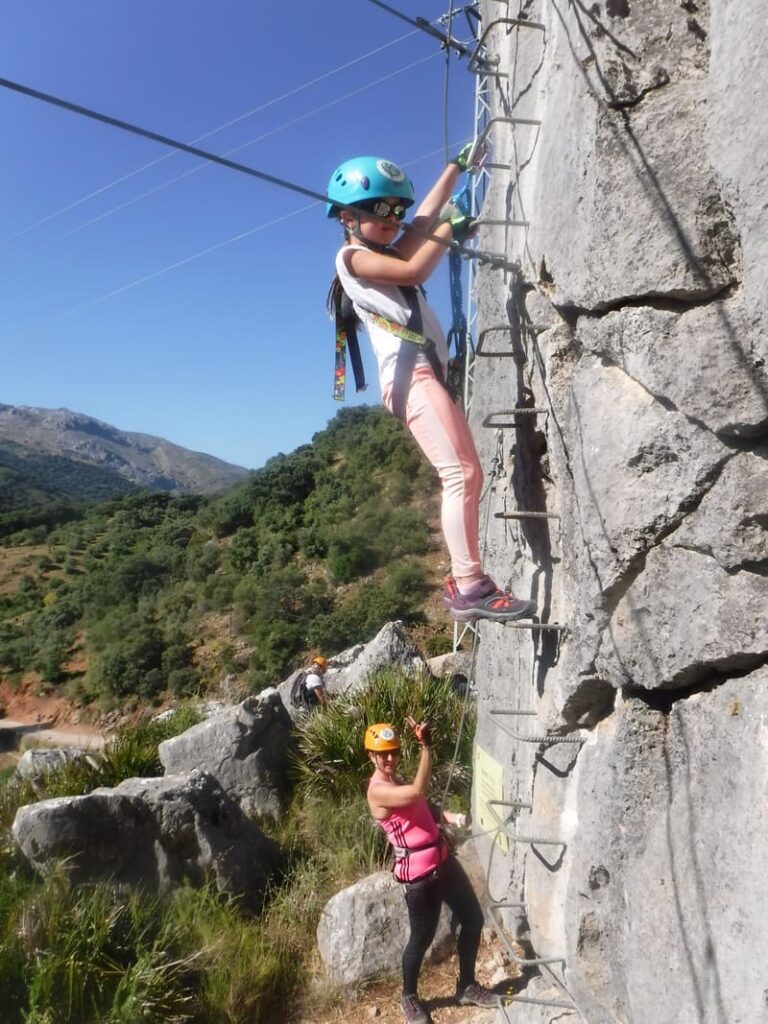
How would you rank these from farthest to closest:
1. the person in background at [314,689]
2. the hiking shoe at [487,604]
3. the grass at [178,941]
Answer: the person in background at [314,689], the grass at [178,941], the hiking shoe at [487,604]

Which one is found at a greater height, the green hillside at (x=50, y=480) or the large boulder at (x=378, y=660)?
the green hillside at (x=50, y=480)

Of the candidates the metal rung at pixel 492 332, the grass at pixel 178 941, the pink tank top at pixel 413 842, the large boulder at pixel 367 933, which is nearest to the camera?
the metal rung at pixel 492 332

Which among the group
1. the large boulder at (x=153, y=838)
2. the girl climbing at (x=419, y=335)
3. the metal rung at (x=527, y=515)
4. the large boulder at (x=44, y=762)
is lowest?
the large boulder at (x=153, y=838)

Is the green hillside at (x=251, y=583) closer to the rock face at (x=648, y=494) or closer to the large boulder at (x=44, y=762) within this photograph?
the large boulder at (x=44, y=762)

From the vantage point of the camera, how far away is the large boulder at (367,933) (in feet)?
15.2

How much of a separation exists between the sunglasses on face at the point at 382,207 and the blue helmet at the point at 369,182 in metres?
0.03

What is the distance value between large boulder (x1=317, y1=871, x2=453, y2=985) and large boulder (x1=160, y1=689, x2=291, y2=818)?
6.48 feet

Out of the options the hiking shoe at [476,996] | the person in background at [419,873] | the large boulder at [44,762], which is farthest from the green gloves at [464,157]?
the large boulder at [44,762]

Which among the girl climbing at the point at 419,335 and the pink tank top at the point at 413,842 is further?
the pink tank top at the point at 413,842

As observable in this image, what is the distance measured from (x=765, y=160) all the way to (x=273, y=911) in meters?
5.23

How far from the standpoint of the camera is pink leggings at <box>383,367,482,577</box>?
3.26m

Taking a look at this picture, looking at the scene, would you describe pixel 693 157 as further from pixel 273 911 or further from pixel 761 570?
pixel 273 911

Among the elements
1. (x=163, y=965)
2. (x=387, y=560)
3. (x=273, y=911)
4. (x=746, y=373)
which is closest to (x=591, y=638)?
(x=746, y=373)

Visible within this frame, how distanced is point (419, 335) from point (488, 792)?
107 inches
